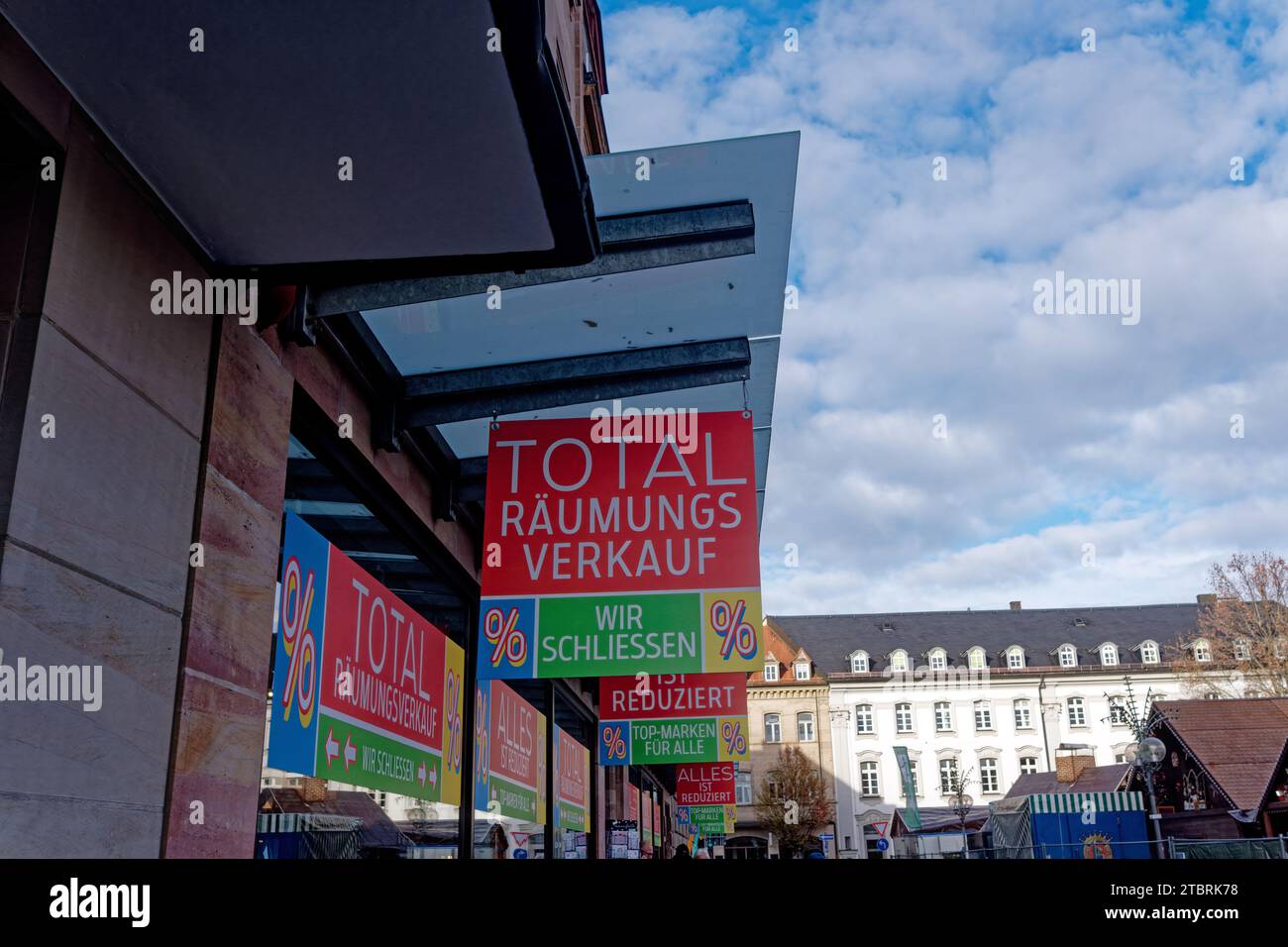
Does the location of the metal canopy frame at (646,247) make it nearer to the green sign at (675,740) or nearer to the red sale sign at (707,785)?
the green sign at (675,740)

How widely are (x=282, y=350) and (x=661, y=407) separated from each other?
284 cm

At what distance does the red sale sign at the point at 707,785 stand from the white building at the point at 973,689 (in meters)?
38.8

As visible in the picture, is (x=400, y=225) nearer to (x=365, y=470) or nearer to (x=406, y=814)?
(x=365, y=470)

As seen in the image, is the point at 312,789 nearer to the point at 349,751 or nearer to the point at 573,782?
the point at 349,751

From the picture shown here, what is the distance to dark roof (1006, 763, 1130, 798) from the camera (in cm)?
3444

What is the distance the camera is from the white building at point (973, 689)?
2379 inches

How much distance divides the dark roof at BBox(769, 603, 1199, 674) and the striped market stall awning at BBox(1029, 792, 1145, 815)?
3905 cm

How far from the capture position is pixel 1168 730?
29078 mm

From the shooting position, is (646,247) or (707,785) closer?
(646,247)

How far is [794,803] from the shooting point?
178 ft

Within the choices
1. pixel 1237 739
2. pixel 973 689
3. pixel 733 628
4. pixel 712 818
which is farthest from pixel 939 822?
pixel 733 628

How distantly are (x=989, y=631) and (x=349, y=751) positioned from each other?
69.3 meters
